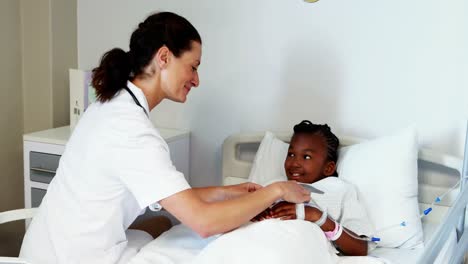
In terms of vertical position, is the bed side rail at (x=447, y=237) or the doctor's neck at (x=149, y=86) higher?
the doctor's neck at (x=149, y=86)

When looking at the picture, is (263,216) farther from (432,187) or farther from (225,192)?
(432,187)

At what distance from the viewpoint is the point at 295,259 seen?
4.55 feet

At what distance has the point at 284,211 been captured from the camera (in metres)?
1.64

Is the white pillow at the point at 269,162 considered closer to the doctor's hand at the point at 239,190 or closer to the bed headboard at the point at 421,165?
the bed headboard at the point at 421,165

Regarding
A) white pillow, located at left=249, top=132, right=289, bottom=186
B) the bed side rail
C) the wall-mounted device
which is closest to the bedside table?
the wall-mounted device

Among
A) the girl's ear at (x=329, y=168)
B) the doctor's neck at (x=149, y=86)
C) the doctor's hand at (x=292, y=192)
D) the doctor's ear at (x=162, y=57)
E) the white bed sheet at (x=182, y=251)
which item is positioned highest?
the doctor's ear at (x=162, y=57)

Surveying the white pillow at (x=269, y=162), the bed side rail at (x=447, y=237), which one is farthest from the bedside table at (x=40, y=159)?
the bed side rail at (x=447, y=237)

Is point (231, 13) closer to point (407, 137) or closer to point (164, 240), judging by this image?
point (407, 137)

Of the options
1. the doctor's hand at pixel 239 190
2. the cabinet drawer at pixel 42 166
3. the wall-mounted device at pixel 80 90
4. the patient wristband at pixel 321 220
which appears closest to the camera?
the patient wristband at pixel 321 220

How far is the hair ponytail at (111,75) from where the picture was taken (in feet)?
5.15

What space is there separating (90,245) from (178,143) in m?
1.00

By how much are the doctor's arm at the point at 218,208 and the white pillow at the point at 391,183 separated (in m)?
0.51

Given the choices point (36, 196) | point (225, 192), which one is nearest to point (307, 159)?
point (225, 192)

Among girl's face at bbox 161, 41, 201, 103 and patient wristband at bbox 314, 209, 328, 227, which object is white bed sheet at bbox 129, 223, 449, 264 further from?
girl's face at bbox 161, 41, 201, 103
